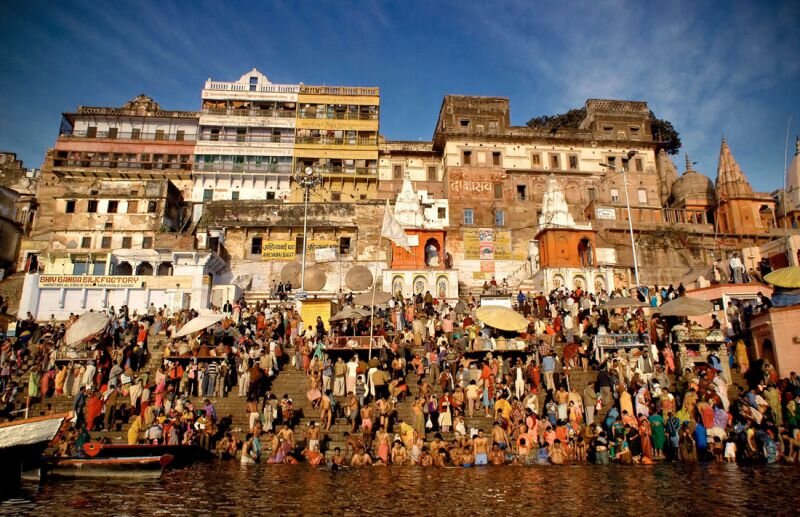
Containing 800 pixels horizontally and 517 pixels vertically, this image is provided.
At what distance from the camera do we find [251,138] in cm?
4469

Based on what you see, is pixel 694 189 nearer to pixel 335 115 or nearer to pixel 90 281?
pixel 335 115

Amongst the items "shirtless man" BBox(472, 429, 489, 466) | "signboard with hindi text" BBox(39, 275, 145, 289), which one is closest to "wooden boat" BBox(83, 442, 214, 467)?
"shirtless man" BBox(472, 429, 489, 466)

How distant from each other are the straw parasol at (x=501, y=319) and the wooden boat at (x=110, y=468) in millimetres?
10269

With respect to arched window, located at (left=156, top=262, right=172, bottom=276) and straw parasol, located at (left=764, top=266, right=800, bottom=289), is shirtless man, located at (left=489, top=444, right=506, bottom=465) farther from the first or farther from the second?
arched window, located at (left=156, top=262, right=172, bottom=276)

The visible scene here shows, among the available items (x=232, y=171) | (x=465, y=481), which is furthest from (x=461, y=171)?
(x=465, y=481)

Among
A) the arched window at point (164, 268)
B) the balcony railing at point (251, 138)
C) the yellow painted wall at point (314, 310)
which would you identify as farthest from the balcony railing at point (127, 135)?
the yellow painted wall at point (314, 310)

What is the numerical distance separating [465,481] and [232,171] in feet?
122

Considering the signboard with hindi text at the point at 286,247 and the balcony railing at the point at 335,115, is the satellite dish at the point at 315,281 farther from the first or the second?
the balcony railing at the point at 335,115

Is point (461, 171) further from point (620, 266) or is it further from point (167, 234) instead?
point (167, 234)

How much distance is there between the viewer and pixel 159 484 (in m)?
11.3

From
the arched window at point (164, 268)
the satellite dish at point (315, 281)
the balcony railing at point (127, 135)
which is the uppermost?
the balcony railing at point (127, 135)

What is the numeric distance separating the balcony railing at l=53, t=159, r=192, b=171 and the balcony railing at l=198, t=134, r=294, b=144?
8.50 ft

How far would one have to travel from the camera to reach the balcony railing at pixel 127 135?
44719 millimetres

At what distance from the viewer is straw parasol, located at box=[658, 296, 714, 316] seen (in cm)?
1867
